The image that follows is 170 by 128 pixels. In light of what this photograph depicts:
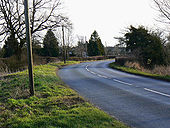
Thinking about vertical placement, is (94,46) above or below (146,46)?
above

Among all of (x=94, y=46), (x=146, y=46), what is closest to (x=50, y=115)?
(x=146, y=46)

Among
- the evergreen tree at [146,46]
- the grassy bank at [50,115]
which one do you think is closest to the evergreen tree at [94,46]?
the evergreen tree at [146,46]

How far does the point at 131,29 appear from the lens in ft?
109

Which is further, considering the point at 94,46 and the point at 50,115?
the point at 94,46

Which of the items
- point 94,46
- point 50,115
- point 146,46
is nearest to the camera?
point 50,115

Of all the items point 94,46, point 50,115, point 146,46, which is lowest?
point 50,115

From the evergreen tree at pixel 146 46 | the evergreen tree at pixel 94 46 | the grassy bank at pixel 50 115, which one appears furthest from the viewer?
the evergreen tree at pixel 94 46

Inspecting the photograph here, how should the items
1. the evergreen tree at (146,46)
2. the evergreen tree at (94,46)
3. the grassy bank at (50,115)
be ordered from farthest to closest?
the evergreen tree at (94,46)
the evergreen tree at (146,46)
the grassy bank at (50,115)

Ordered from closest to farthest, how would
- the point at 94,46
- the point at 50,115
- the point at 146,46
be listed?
the point at 50,115, the point at 146,46, the point at 94,46

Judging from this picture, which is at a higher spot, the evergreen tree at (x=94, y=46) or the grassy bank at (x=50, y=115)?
the evergreen tree at (x=94, y=46)

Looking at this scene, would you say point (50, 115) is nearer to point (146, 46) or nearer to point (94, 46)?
point (146, 46)

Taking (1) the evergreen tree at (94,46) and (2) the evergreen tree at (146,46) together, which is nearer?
(2) the evergreen tree at (146,46)

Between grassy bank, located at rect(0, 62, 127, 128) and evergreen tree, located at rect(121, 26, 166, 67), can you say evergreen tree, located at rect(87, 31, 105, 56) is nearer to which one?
evergreen tree, located at rect(121, 26, 166, 67)

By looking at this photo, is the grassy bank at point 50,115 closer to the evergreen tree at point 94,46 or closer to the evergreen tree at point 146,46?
the evergreen tree at point 146,46
